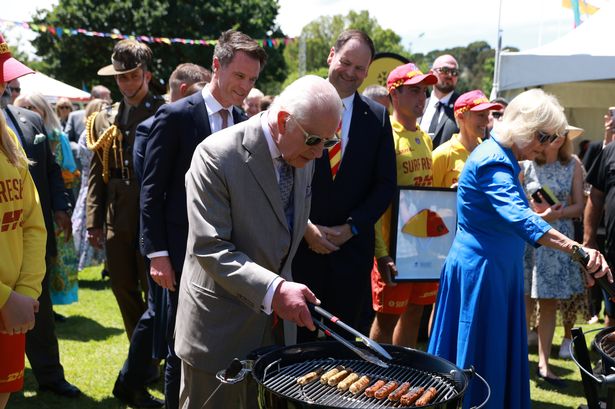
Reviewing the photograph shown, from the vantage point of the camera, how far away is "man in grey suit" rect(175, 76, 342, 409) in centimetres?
270

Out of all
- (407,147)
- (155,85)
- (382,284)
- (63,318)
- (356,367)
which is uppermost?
(155,85)

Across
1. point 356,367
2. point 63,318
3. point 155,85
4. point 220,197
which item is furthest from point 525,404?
point 63,318

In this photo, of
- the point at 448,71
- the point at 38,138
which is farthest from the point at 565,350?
the point at 38,138

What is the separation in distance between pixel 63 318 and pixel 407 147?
4.28m

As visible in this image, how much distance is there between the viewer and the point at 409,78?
211 inches

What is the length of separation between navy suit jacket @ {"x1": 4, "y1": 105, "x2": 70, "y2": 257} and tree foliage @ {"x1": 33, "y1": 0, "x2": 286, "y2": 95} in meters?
31.4

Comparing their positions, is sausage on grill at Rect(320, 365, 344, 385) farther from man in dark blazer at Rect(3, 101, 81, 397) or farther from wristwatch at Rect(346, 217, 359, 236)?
man in dark blazer at Rect(3, 101, 81, 397)

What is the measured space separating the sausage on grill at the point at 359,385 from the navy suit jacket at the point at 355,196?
1.46 meters

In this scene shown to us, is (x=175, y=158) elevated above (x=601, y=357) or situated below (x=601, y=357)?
above

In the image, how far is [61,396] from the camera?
203 inches

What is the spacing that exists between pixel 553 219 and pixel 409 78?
194cm

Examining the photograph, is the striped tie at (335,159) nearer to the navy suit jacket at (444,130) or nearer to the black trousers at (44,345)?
the black trousers at (44,345)

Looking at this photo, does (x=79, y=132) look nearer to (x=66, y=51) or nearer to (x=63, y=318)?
(x=63, y=318)

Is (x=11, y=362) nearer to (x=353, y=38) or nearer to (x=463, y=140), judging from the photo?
(x=353, y=38)
